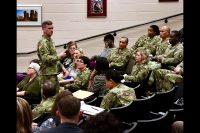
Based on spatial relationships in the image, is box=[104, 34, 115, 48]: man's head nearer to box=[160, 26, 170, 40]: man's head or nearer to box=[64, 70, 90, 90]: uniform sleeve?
box=[160, 26, 170, 40]: man's head

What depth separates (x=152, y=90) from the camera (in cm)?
593

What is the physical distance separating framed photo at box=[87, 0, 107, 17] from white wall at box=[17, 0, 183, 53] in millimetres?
75

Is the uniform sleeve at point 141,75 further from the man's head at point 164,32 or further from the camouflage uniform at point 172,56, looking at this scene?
the man's head at point 164,32

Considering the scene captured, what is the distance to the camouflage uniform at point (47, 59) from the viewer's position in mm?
5406

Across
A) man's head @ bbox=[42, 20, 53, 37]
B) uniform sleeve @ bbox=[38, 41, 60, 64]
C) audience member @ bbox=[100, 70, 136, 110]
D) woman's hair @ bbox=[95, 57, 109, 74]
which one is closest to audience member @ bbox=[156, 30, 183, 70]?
woman's hair @ bbox=[95, 57, 109, 74]

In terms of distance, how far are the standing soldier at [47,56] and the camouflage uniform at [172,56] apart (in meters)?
1.77

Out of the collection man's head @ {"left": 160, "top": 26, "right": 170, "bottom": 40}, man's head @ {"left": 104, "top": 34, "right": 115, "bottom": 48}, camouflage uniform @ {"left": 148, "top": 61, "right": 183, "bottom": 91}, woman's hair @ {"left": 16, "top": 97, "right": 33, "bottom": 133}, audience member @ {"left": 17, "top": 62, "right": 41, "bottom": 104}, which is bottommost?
audience member @ {"left": 17, "top": 62, "right": 41, "bottom": 104}

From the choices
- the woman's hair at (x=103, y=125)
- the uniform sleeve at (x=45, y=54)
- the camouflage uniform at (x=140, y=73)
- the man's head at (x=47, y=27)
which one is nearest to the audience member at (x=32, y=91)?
the uniform sleeve at (x=45, y=54)

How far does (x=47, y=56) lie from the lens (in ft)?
17.8

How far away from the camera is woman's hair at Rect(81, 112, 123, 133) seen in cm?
172

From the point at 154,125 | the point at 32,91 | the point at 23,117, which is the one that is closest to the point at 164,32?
the point at 32,91

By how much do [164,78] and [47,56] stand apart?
1622 millimetres
